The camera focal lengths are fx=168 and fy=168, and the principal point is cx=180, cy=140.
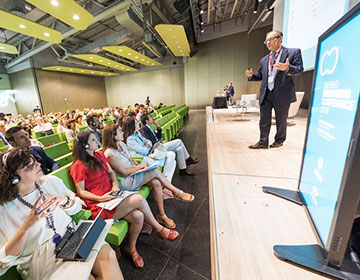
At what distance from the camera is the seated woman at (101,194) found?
1.49m

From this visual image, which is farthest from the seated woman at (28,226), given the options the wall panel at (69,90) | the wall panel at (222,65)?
the wall panel at (69,90)

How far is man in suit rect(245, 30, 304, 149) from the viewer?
1.50 metres

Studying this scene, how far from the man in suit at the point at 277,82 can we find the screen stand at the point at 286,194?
0.84 m

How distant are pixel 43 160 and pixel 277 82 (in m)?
2.70

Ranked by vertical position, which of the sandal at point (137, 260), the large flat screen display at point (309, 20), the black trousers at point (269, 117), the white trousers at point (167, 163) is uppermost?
the large flat screen display at point (309, 20)

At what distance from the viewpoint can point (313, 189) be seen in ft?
2.34

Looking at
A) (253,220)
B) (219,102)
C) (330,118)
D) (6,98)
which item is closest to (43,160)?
(253,220)

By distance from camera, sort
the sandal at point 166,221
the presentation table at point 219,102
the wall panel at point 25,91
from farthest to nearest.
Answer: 1. the wall panel at point 25,91
2. the presentation table at point 219,102
3. the sandal at point 166,221

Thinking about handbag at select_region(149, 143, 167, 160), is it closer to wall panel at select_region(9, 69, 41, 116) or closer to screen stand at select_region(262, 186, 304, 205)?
screen stand at select_region(262, 186, 304, 205)

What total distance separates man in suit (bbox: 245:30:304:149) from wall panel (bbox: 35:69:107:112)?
1469 cm

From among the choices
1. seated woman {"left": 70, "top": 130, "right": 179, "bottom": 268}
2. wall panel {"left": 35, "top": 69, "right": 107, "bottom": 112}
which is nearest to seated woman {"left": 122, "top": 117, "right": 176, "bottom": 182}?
seated woman {"left": 70, "top": 130, "right": 179, "bottom": 268}

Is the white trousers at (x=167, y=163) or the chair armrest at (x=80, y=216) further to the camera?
the white trousers at (x=167, y=163)

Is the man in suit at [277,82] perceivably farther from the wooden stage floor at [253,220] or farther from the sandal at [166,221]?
the sandal at [166,221]

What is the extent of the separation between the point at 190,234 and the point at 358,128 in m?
1.74
